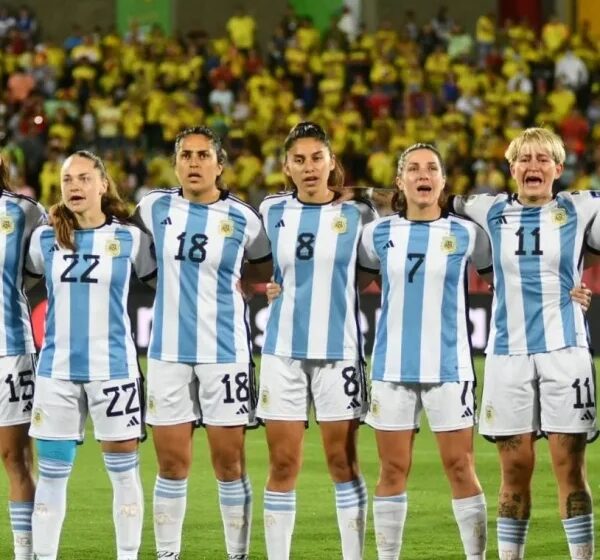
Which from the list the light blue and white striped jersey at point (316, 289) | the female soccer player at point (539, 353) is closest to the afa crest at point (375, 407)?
the light blue and white striped jersey at point (316, 289)

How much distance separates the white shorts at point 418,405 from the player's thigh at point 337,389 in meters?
0.12

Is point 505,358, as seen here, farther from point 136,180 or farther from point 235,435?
point 136,180

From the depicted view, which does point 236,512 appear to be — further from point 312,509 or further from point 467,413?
point 312,509

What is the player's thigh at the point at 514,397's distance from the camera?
6.95 m

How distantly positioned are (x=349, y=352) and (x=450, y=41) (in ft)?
58.7

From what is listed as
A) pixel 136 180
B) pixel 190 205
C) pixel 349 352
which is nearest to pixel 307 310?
pixel 349 352

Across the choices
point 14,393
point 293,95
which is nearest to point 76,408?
point 14,393

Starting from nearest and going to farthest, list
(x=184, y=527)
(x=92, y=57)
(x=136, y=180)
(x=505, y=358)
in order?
(x=505, y=358) < (x=184, y=527) < (x=136, y=180) < (x=92, y=57)

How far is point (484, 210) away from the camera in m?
7.17

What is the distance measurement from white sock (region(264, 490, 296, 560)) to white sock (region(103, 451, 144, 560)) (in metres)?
0.57

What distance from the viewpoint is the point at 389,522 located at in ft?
22.8

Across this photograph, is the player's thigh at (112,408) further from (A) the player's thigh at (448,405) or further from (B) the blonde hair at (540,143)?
(B) the blonde hair at (540,143)

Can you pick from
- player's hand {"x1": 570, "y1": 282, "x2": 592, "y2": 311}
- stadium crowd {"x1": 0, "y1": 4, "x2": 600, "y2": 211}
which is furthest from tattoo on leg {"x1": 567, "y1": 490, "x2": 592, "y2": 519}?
stadium crowd {"x1": 0, "y1": 4, "x2": 600, "y2": 211}

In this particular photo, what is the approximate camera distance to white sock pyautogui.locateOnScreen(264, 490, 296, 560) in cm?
712
